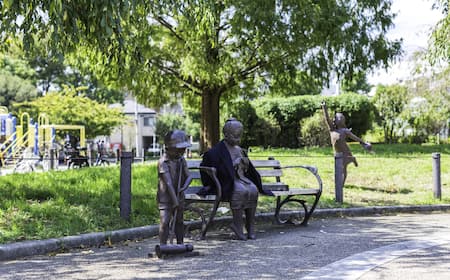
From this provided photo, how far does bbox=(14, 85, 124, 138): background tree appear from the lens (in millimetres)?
41031

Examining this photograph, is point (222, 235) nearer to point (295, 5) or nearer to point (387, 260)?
point (387, 260)

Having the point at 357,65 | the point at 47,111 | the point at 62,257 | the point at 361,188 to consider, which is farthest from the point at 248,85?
the point at 47,111

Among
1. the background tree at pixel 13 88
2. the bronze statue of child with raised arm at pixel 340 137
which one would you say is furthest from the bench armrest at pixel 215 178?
the background tree at pixel 13 88

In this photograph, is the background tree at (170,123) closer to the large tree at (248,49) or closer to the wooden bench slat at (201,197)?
the large tree at (248,49)

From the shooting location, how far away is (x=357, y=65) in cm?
1800

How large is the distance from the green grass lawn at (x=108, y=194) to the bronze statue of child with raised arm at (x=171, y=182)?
155 centimetres

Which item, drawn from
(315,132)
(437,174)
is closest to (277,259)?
(437,174)

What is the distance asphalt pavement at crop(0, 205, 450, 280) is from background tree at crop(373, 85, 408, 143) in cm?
2572

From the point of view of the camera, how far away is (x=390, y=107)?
110 ft

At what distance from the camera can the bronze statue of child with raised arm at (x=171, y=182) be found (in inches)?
227

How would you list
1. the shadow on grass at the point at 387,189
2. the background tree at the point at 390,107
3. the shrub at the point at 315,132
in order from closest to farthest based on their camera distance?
the shadow on grass at the point at 387,189, the shrub at the point at 315,132, the background tree at the point at 390,107

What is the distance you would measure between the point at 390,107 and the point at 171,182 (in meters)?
29.6

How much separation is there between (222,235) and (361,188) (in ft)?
18.5

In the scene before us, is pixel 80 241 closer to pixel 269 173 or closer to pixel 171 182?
pixel 171 182
